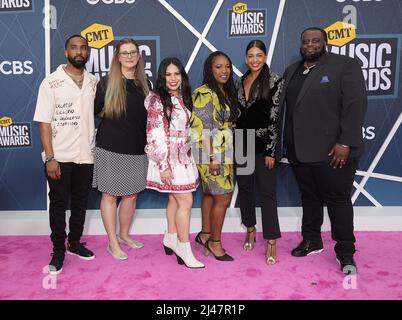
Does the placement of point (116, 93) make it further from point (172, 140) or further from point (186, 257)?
point (186, 257)

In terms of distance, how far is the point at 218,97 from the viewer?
274cm

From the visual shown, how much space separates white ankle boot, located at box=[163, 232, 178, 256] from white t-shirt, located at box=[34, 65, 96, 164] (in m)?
0.80

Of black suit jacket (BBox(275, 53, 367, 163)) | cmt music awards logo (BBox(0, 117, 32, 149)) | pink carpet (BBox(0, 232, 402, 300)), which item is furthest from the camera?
cmt music awards logo (BBox(0, 117, 32, 149))

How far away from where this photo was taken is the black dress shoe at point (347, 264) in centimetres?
267

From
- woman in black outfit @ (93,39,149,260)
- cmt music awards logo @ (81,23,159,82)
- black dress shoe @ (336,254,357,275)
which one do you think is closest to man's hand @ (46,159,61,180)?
woman in black outfit @ (93,39,149,260)

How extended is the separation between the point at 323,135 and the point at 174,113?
Answer: 3.31 ft

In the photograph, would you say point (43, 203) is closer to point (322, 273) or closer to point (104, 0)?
point (104, 0)

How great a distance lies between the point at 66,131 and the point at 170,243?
109 centimetres

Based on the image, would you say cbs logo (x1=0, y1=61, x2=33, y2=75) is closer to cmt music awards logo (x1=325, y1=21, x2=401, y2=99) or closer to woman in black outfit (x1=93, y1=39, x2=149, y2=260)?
woman in black outfit (x1=93, y1=39, x2=149, y2=260)

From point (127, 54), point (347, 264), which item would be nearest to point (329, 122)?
point (347, 264)

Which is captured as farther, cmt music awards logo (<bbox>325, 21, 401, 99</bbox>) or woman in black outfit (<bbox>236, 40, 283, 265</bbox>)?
cmt music awards logo (<bbox>325, 21, 401, 99</bbox>)

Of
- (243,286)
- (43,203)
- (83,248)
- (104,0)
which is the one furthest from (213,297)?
(104,0)

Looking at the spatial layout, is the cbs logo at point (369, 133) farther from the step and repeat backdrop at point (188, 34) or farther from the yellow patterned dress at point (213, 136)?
the yellow patterned dress at point (213, 136)

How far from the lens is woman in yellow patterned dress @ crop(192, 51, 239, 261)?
8.93ft
